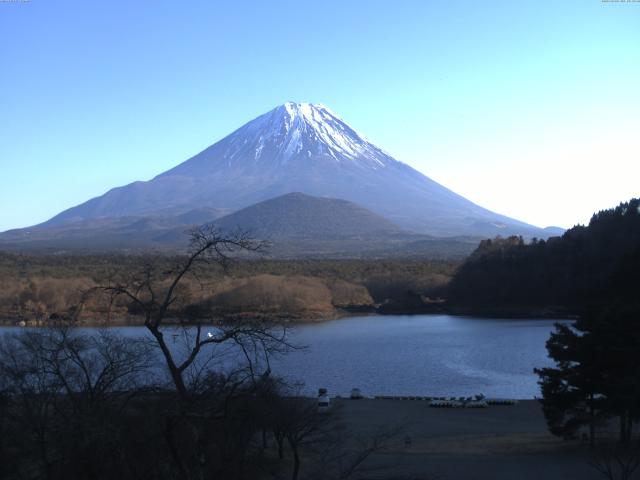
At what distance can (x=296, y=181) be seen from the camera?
434 feet

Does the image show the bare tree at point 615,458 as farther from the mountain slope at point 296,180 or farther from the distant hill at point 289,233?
the mountain slope at point 296,180

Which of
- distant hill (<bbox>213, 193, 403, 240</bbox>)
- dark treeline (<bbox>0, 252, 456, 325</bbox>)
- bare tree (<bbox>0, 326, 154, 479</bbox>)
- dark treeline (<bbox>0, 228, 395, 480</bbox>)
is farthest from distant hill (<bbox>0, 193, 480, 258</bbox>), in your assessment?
dark treeline (<bbox>0, 228, 395, 480</bbox>)

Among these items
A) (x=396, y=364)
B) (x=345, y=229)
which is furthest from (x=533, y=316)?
(x=345, y=229)

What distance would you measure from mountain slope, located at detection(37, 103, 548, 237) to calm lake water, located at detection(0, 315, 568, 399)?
8725 cm

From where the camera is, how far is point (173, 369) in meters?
5.09

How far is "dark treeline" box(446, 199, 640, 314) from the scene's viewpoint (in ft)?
144

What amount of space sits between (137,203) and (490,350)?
119 meters

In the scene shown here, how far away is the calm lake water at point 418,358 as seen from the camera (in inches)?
863

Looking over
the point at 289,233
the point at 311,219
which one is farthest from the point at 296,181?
the point at 289,233

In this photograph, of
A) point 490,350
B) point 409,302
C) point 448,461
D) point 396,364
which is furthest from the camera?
point 409,302

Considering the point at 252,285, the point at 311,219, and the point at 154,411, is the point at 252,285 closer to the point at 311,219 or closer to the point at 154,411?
the point at 154,411

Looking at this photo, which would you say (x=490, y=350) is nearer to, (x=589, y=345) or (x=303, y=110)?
(x=589, y=345)

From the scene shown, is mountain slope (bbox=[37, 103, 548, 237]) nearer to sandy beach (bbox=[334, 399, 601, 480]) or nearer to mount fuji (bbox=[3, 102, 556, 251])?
mount fuji (bbox=[3, 102, 556, 251])

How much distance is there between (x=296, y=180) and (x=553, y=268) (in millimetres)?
88627
